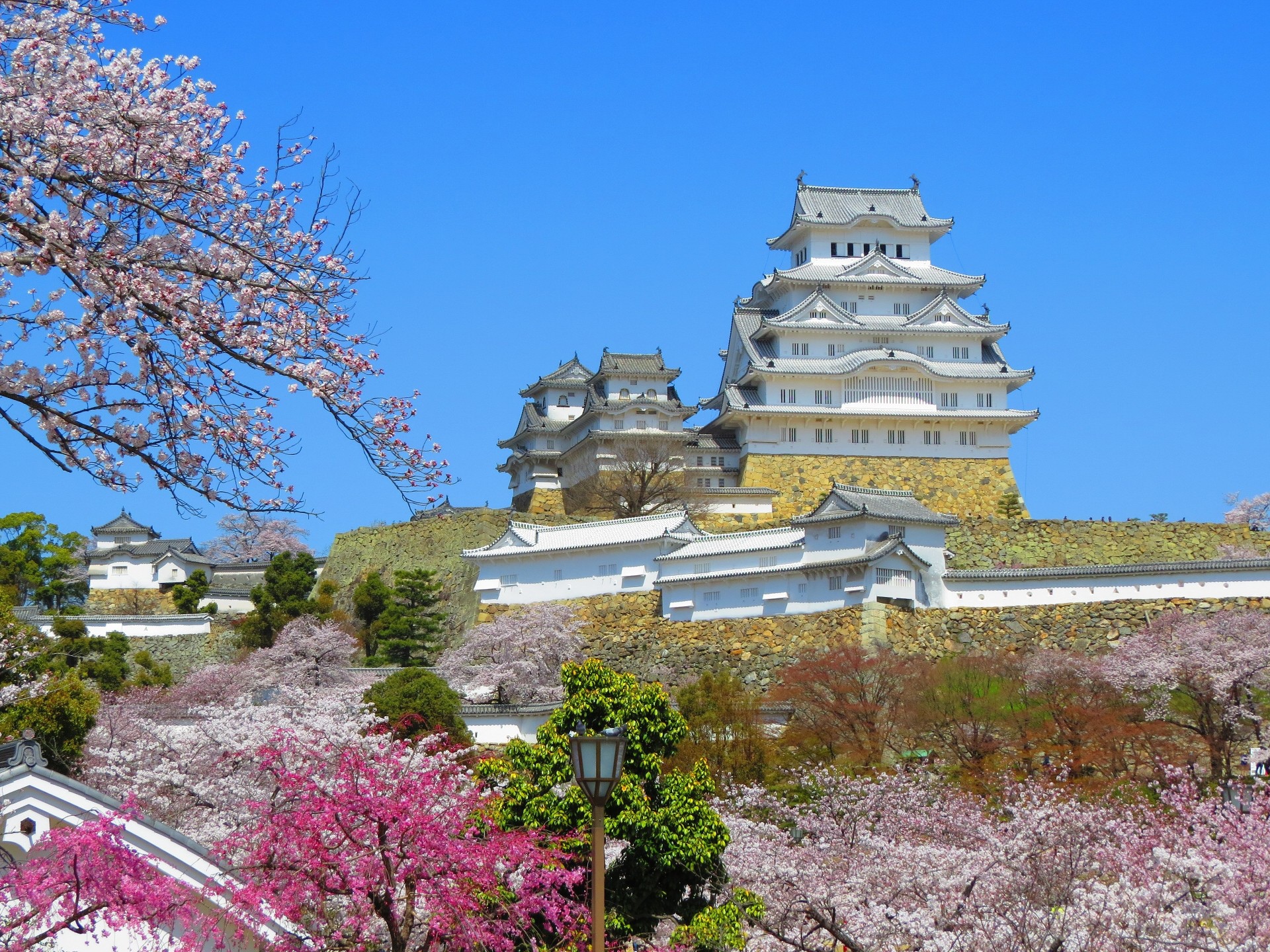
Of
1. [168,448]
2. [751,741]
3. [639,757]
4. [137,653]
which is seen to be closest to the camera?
[168,448]

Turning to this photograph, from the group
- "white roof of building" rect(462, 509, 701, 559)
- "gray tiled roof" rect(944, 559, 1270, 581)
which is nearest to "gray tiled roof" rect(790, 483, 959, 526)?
"gray tiled roof" rect(944, 559, 1270, 581)

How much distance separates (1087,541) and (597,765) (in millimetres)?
31011

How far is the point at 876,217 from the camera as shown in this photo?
4784cm

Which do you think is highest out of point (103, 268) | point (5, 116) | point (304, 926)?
point (5, 116)

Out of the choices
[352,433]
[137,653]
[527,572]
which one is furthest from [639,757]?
[137,653]

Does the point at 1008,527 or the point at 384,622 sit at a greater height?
the point at 1008,527

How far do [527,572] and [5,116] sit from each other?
104 ft

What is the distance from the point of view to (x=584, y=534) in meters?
37.8

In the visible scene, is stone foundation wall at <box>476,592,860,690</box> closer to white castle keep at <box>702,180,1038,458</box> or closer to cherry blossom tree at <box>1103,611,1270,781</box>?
cherry blossom tree at <box>1103,611,1270,781</box>

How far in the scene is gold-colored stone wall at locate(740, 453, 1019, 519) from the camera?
4325cm

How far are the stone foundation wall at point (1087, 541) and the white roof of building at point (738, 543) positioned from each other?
5.93 m

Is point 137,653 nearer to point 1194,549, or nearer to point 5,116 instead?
point 1194,549

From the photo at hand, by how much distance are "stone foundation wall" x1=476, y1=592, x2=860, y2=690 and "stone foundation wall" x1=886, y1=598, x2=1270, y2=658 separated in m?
1.18

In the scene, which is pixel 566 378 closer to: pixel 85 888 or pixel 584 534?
pixel 584 534
